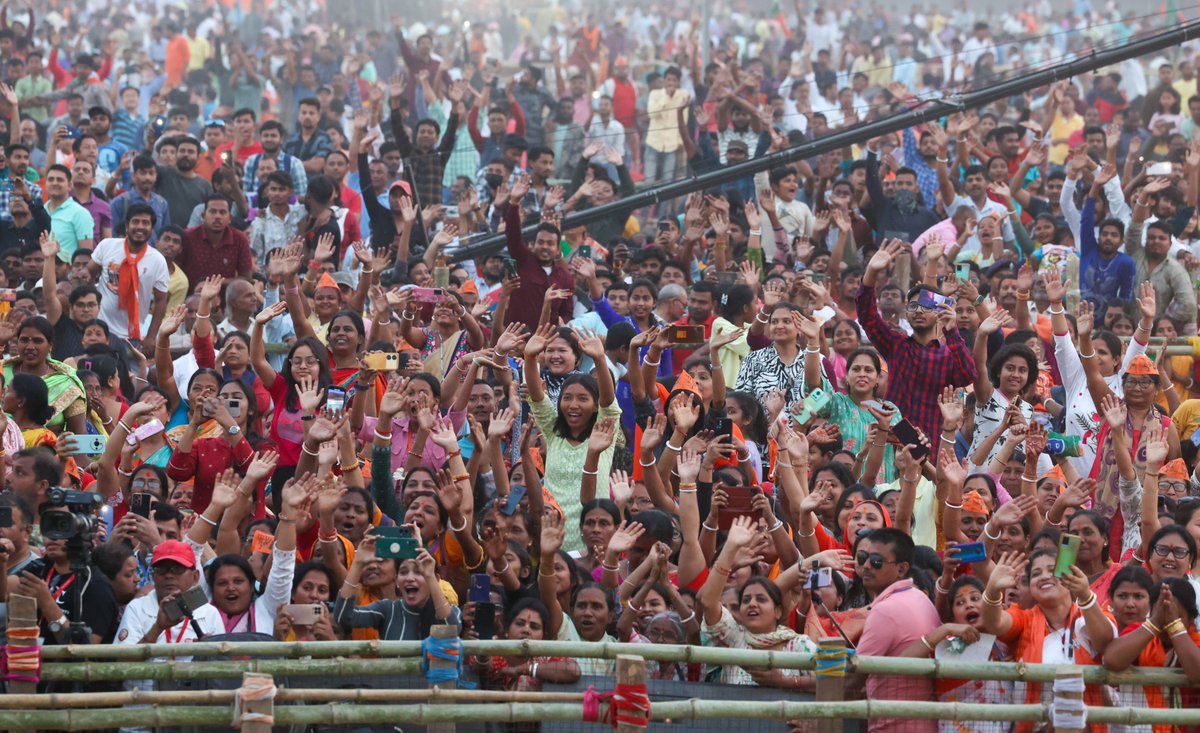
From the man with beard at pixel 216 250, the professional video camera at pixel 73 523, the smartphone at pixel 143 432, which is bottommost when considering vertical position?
the professional video camera at pixel 73 523

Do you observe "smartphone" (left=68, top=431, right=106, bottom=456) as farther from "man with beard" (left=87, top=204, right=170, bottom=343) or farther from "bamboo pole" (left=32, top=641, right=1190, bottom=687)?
"man with beard" (left=87, top=204, right=170, bottom=343)

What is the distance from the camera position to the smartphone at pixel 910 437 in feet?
27.2

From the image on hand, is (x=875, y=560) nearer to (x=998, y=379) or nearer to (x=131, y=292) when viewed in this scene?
(x=998, y=379)

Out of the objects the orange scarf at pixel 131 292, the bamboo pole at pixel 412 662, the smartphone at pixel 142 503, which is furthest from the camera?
the orange scarf at pixel 131 292

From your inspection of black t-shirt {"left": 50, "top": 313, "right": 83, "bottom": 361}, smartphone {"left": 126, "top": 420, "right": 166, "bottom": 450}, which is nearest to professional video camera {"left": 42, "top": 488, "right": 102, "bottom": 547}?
smartphone {"left": 126, "top": 420, "right": 166, "bottom": 450}

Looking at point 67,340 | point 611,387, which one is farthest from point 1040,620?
point 67,340

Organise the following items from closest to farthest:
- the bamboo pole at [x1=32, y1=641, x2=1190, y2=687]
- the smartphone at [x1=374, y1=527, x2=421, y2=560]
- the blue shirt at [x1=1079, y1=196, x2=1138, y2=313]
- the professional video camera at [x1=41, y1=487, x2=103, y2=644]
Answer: the bamboo pole at [x1=32, y1=641, x2=1190, y2=687]
the professional video camera at [x1=41, y1=487, x2=103, y2=644]
the smartphone at [x1=374, y1=527, x2=421, y2=560]
the blue shirt at [x1=1079, y1=196, x2=1138, y2=313]

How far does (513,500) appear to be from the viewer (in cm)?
892

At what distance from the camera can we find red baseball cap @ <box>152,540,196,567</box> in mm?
7523

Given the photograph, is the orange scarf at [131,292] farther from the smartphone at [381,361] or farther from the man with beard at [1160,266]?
the man with beard at [1160,266]

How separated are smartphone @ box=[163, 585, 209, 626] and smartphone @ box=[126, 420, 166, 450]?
6.24 feet

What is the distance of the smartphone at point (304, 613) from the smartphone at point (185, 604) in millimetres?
340

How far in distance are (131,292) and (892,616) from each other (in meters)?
7.12

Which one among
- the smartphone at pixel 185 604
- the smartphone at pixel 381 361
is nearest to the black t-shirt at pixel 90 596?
the smartphone at pixel 185 604
